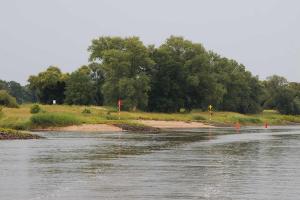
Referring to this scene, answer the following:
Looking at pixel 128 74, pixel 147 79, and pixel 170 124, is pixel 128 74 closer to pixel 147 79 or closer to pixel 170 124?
pixel 147 79

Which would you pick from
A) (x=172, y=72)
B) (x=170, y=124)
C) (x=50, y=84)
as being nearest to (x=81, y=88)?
(x=50, y=84)

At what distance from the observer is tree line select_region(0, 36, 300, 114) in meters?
107

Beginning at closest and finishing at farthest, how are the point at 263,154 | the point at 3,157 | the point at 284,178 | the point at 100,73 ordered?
the point at 284,178 < the point at 3,157 < the point at 263,154 < the point at 100,73

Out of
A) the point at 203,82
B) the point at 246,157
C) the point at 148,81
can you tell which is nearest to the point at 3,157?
the point at 246,157

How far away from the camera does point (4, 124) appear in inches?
2434

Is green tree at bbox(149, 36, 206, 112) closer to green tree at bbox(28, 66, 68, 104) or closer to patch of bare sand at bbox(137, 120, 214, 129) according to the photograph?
green tree at bbox(28, 66, 68, 104)

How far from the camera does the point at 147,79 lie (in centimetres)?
10538

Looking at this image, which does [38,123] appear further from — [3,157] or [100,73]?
[100,73]

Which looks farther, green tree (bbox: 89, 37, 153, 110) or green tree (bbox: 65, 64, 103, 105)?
green tree (bbox: 65, 64, 103, 105)

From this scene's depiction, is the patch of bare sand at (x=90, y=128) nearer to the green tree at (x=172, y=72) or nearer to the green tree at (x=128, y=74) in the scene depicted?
the green tree at (x=128, y=74)

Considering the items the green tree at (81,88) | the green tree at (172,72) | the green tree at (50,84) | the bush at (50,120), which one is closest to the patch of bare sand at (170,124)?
the bush at (50,120)

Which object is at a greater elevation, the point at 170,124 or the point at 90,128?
the point at 170,124

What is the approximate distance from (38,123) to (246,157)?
39417mm

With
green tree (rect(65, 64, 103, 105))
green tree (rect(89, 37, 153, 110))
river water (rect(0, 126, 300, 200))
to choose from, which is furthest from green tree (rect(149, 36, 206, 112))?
river water (rect(0, 126, 300, 200))
